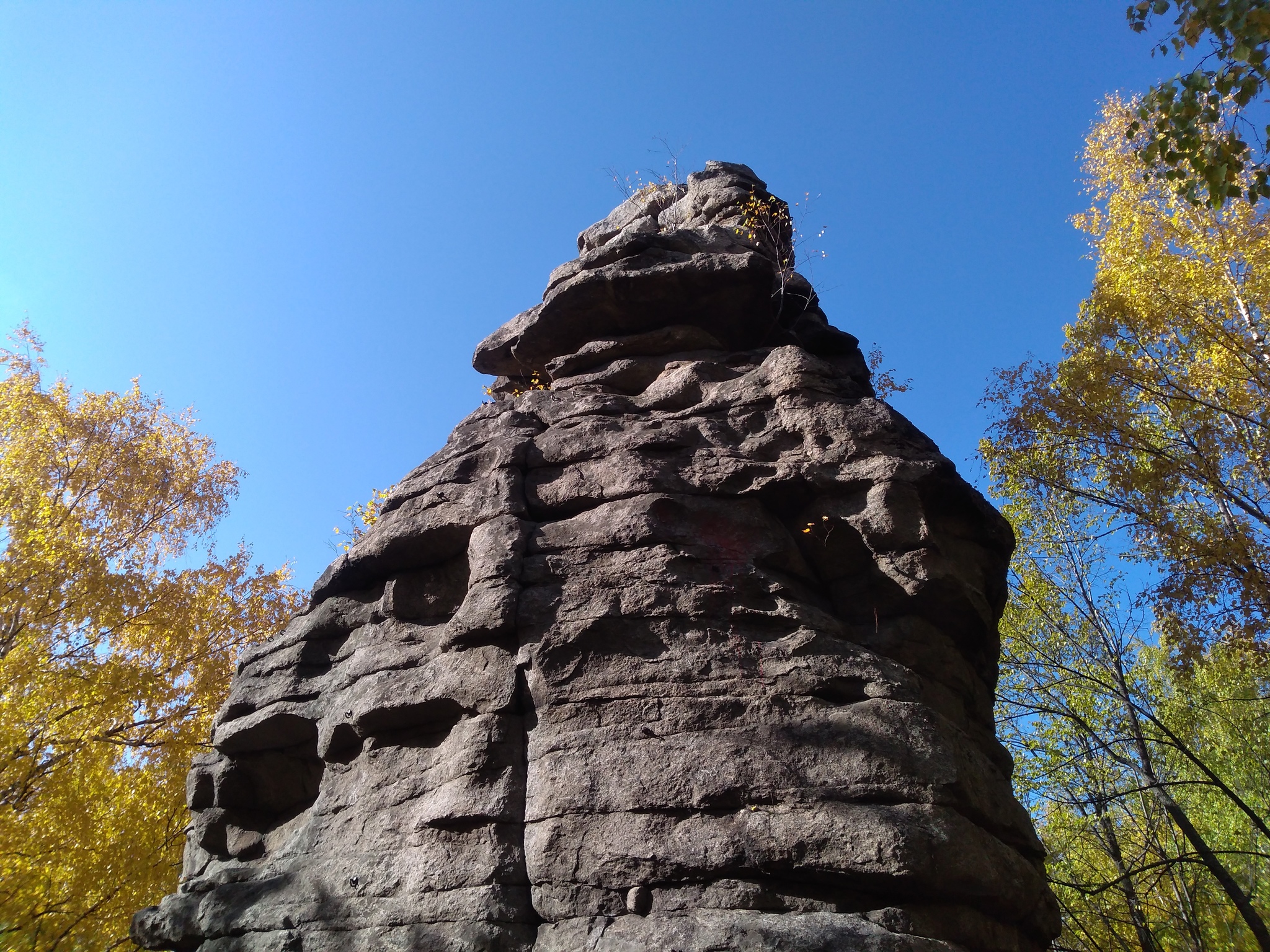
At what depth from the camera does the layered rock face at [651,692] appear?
5.98 m

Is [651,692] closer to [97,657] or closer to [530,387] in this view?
[530,387]

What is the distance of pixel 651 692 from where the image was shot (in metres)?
6.95

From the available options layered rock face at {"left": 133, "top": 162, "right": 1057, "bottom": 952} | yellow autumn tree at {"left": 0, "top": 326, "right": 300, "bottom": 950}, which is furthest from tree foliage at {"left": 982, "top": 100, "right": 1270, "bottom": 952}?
yellow autumn tree at {"left": 0, "top": 326, "right": 300, "bottom": 950}

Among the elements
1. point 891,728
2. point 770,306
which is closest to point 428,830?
point 891,728

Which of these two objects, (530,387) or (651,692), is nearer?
(651,692)

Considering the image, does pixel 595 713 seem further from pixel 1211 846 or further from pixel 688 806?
pixel 1211 846

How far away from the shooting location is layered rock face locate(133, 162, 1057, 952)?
19.6 ft

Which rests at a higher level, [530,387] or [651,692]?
[530,387]

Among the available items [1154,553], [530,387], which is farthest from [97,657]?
[1154,553]

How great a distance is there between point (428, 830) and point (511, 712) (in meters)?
1.18

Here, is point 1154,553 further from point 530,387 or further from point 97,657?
point 97,657

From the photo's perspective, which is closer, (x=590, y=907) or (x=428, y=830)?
(x=590, y=907)

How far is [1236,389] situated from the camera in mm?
15227

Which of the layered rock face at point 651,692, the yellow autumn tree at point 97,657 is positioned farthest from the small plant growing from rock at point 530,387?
the yellow autumn tree at point 97,657
